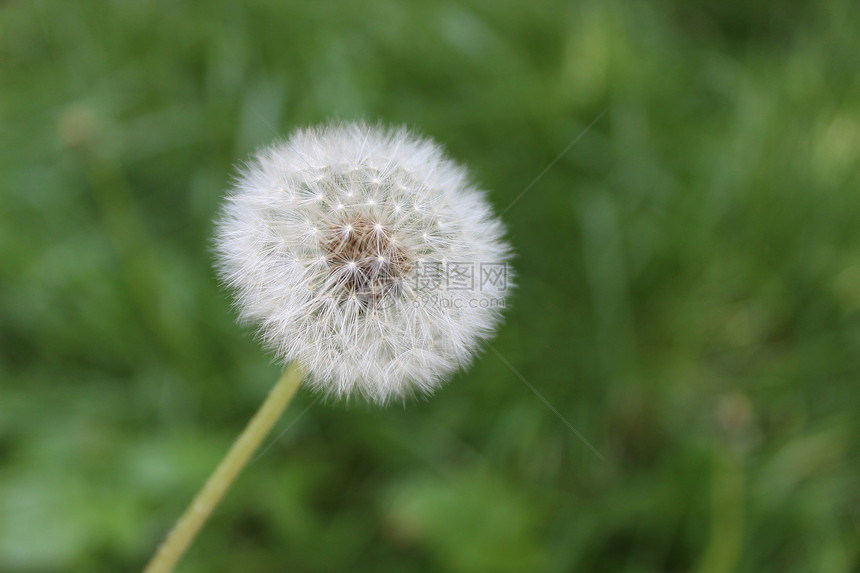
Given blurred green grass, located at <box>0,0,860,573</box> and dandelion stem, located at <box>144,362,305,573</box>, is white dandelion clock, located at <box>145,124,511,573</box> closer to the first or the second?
dandelion stem, located at <box>144,362,305,573</box>

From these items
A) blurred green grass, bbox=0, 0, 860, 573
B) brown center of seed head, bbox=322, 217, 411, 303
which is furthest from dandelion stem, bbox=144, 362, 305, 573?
blurred green grass, bbox=0, 0, 860, 573

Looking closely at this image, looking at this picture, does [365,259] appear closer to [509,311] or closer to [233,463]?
[233,463]

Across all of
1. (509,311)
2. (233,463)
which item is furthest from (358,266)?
(509,311)

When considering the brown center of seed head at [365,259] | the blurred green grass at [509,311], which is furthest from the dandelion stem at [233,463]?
the blurred green grass at [509,311]

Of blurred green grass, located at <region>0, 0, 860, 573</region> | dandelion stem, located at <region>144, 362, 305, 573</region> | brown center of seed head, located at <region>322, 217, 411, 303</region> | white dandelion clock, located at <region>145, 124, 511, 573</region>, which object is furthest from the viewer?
blurred green grass, located at <region>0, 0, 860, 573</region>

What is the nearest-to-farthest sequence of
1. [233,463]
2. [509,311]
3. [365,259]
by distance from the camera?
[233,463]
[365,259]
[509,311]

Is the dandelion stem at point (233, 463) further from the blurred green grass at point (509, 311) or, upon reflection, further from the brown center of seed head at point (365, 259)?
the blurred green grass at point (509, 311)
